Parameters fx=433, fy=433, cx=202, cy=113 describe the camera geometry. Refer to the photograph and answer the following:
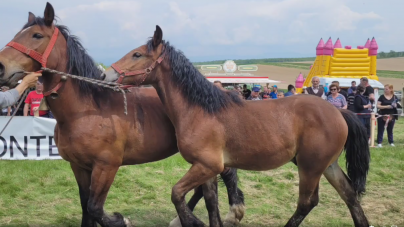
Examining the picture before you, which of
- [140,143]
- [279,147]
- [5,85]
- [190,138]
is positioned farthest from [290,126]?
[5,85]

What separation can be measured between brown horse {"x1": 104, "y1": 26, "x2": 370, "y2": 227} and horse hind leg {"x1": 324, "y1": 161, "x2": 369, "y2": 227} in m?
0.52

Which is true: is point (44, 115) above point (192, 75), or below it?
below

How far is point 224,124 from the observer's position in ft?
13.7

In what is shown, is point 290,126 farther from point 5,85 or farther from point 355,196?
point 5,85

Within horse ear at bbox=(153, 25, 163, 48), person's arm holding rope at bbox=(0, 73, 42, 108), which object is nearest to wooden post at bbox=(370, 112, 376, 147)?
horse ear at bbox=(153, 25, 163, 48)

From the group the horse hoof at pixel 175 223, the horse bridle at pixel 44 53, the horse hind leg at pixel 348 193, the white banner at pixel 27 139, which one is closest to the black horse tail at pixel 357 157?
the horse hind leg at pixel 348 193

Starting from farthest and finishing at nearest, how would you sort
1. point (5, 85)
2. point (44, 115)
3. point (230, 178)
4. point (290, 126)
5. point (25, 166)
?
point (44, 115), point (25, 166), point (230, 178), point (290, 126), point (5, 85)

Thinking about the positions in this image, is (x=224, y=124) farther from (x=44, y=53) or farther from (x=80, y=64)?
(x=44, y=53)

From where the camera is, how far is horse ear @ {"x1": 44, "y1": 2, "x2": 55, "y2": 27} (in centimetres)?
381

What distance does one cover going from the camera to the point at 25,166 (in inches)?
286

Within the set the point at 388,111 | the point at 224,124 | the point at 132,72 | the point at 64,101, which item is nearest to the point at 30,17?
the point at 64,101

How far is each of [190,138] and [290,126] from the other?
1020mm

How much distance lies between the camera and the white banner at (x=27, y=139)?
26.7 feet

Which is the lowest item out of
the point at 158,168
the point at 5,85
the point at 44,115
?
the point at 158,168
